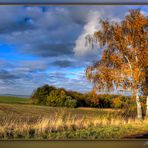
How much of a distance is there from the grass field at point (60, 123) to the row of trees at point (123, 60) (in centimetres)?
33

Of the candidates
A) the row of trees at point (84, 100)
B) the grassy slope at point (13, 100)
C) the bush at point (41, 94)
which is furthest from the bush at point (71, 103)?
the grassy slope at point (13, 100)

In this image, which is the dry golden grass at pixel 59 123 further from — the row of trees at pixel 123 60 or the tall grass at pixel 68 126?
the row of trees at pixel 123 60

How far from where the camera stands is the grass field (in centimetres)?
593

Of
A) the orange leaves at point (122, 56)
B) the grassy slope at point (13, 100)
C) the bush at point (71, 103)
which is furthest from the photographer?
the bush at point (71, 103)

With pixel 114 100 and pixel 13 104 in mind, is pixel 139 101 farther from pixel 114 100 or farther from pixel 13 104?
pixel 13 104

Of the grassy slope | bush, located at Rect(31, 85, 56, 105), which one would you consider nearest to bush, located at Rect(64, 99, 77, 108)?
bush, located at Rect(31, 85, 56, 105)

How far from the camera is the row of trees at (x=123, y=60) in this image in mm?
6031

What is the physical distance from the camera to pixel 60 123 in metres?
6.04

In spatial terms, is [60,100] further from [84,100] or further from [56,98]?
[84,100]

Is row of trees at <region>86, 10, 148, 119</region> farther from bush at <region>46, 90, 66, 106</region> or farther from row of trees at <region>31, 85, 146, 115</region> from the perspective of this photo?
bush at <region>46, 90, 66, 106</region>

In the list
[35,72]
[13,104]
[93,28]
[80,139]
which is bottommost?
[80,139]
